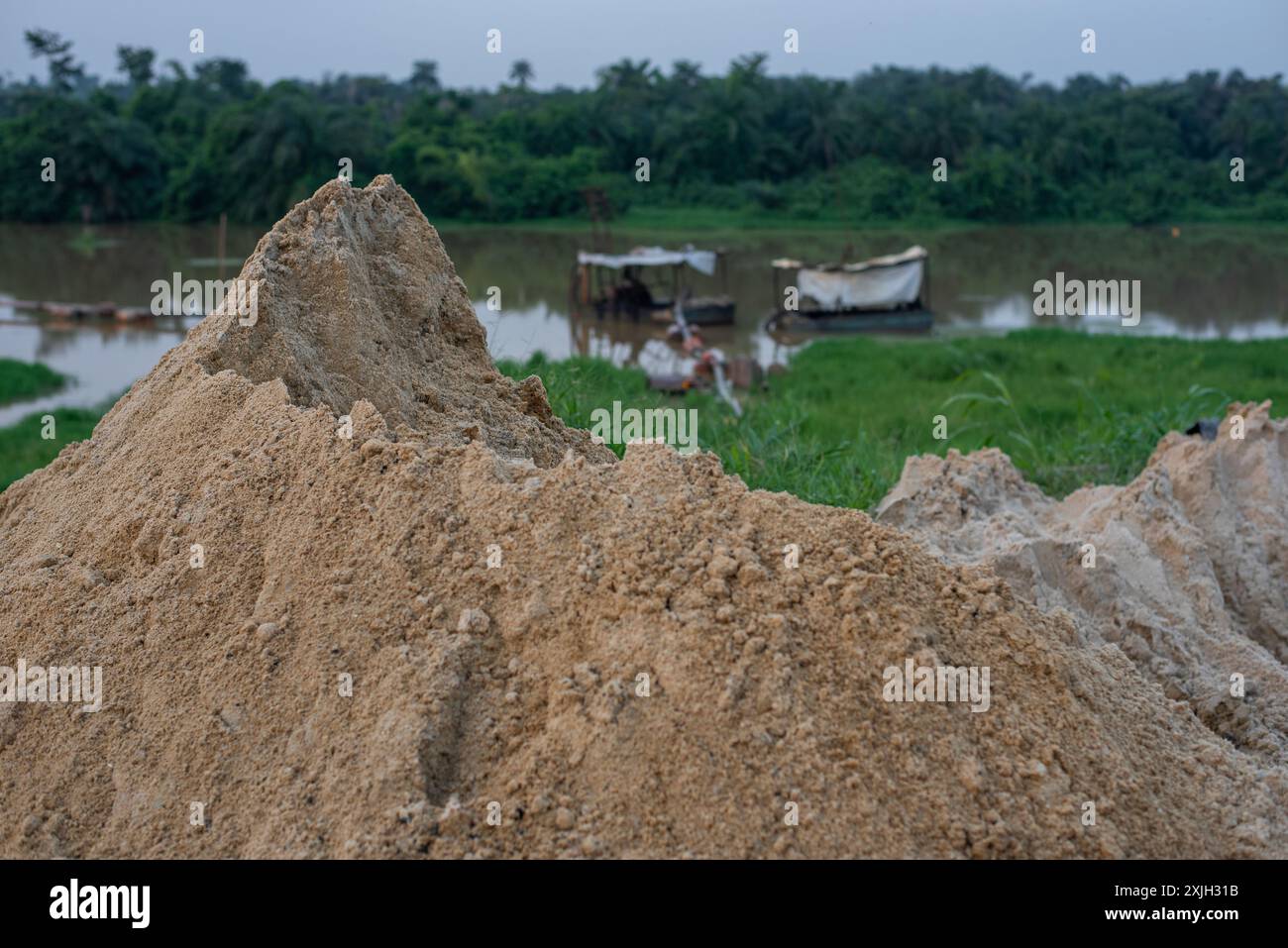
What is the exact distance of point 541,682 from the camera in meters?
1.92

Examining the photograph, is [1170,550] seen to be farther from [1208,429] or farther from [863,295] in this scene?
[863,295]

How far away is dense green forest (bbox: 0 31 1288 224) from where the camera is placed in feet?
105

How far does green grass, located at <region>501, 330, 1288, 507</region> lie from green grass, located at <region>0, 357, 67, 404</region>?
22.9 ft

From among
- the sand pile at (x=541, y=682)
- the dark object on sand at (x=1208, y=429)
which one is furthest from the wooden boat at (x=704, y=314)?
the sand pile at (x=541, y=682)

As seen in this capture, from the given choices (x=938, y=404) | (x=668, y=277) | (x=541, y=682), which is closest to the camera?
(x=541, y=682)

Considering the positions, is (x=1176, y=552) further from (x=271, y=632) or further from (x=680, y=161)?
(x=680, y=161)

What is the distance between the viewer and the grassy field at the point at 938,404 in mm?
4980

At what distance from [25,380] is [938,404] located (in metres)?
10.1

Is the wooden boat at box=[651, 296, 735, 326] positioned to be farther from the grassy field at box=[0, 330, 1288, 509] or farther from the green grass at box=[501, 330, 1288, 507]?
the grassy field at box=[0, 330, 1288, 509]

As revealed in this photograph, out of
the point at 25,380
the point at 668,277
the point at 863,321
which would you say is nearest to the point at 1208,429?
the point at 25,380

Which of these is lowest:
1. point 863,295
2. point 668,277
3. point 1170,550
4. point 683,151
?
point 1170,550

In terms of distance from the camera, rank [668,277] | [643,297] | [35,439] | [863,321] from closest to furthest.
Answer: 1. [35,439]
2. [863,321]
3. [643,297]
4. [668,277]

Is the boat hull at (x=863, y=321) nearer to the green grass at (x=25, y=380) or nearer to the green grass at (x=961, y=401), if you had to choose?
the green grass at (x=961, y=401)

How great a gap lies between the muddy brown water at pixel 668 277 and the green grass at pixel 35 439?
165cm
